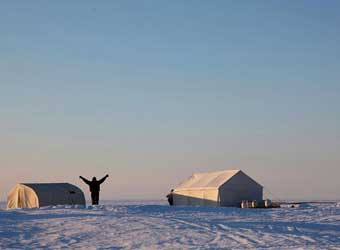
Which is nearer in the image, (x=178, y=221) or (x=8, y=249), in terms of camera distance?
(x=8, y=249)

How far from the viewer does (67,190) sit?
48906mm

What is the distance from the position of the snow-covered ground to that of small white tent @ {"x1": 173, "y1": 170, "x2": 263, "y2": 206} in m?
18.7

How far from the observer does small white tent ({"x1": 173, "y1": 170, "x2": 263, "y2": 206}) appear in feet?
164

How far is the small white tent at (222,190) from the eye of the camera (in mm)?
50000

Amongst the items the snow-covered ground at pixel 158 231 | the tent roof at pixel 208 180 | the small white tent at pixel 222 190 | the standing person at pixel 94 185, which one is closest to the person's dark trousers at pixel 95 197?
the standing person at pixel 94 185

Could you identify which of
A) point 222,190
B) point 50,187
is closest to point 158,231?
point 50,187

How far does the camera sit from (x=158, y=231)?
23.9 meters

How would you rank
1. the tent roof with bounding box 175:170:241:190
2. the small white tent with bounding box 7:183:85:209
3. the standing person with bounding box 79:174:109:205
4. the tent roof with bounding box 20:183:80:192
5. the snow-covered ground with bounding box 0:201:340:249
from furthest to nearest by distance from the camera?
the tent roof with bounding box 175:170:241:190 → the tent roof with bounding box 20:183:80:192 → the small white tent with bounding box 7:183:85:209 → the standing person with bounding box 79:174:109:205 → the snow-covered ground with bounding box 0:201:340:249

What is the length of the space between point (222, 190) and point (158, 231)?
2654 cm

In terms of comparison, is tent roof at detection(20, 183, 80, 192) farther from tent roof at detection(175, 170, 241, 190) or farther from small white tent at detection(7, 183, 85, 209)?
tent roof at detection(175, 170, 241, 190)

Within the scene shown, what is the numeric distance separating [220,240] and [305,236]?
11.4 feet

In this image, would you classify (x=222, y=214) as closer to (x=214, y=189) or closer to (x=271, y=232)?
(x=271, y=232)

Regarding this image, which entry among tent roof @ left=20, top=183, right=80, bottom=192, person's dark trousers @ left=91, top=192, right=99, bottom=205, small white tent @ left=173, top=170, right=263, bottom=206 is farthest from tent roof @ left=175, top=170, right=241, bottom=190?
person's dark trousers @ left=91, top=192, right=99, bottom=205

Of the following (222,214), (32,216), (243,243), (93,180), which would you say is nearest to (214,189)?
(93,180)
